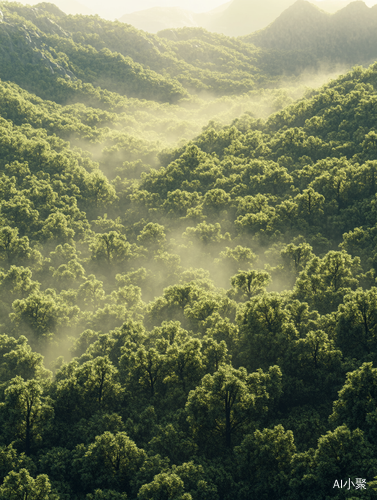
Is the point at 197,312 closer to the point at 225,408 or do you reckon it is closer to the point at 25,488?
the point at 225,408

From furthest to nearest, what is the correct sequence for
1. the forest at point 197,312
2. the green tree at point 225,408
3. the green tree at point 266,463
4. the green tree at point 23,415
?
1. the green tree at point 23,415
2. the green tree at point 225,408
3. the forest at point 197,312
4. the green tree at point 266,463

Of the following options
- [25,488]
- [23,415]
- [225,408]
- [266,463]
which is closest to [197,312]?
[225,408]

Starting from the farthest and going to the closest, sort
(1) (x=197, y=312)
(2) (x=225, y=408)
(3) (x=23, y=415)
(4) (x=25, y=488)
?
Answer: (1) (x=197, y=312) → (3) (x=23, y=415) → (2) (x=225, y=408) → (4) (x=25, y=488)

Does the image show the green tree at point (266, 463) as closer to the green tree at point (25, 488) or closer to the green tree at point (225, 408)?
the green tree at point (225, 408)

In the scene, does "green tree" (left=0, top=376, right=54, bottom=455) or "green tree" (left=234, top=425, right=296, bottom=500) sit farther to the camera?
"green tree" (left=0, top=376, right=54, bottom=455)

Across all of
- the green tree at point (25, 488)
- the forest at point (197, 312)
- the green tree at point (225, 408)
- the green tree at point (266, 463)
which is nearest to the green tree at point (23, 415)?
the forest at point (197, 312)

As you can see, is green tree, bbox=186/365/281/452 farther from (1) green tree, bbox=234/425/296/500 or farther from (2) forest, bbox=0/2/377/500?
Result: (1) green tree, bbox=234/425/296/500

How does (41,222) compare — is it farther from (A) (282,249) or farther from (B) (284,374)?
(B) (284,374)

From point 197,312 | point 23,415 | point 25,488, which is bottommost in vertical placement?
point 25,488

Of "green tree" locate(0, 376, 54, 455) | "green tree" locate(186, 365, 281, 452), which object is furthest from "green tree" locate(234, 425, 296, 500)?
"green tree" locate(0, 376, 54, 455)
